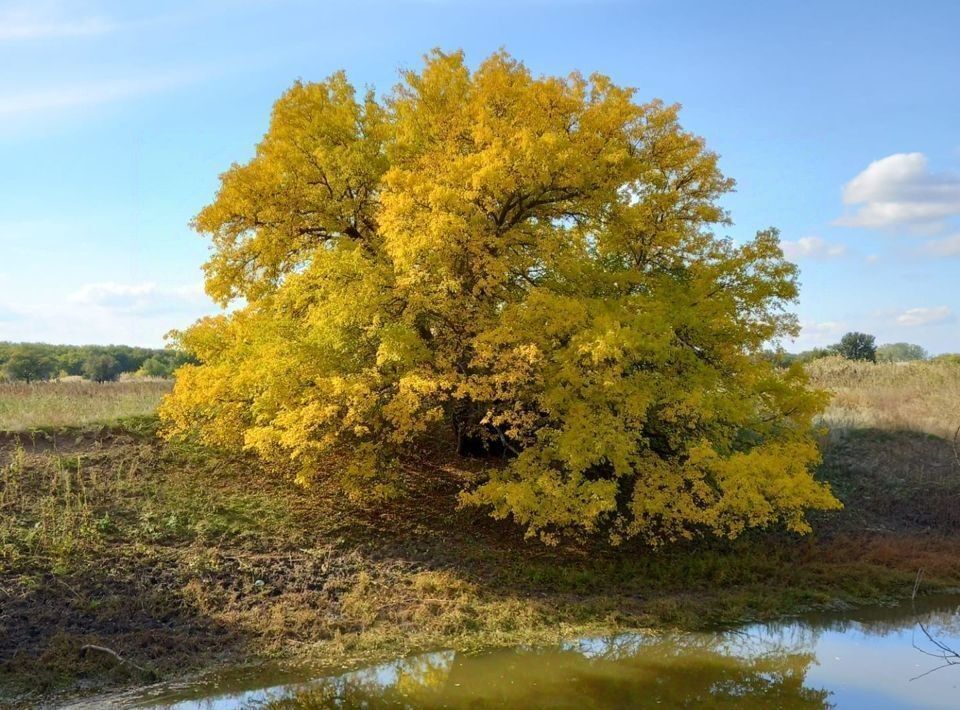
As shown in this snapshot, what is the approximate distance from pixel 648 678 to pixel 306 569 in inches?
232

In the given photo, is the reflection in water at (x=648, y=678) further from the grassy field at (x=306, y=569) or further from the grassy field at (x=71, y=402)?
the grassy field at (x=71, y=402)

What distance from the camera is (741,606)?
1308cm

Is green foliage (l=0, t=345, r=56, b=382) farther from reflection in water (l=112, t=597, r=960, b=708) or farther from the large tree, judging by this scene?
reflection in water (l=112, t=597, r=960, b=708)

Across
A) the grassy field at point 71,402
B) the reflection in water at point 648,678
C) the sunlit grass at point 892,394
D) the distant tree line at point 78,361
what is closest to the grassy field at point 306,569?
the grassy field at point 71,402

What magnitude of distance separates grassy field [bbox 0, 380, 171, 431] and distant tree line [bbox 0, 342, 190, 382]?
12987 mm

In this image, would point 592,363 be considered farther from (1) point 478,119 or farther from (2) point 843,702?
(2) point 843,702

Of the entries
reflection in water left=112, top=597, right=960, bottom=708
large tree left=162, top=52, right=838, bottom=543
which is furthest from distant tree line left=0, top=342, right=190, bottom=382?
reflection in water left=112, top=597, right=960, bottom=708

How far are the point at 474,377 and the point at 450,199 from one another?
301cm

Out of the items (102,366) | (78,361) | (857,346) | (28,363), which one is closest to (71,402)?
(28,363)

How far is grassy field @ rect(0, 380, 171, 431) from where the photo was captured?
17.5m

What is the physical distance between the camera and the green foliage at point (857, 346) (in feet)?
140

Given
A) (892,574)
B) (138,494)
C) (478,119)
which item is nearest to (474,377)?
(478,119)

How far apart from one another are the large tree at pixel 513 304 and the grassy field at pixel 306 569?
102cm

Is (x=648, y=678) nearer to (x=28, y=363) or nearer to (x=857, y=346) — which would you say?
(x=857, y=346)
